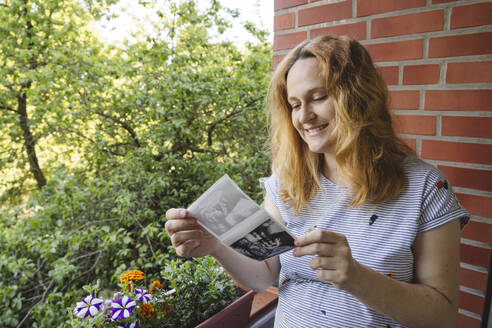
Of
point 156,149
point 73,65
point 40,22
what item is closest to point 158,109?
point 156,149

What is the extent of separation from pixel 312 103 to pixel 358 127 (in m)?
0.18

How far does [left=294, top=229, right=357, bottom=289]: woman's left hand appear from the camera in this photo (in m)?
0.89

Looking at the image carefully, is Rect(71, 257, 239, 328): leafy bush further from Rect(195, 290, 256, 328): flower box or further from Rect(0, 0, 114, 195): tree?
Rect(0, 0, 114, 195): tree

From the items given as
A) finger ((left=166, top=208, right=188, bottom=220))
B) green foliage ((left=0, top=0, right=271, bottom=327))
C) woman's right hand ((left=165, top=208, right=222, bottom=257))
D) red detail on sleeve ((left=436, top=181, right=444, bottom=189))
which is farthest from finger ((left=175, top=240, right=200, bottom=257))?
green foliage ((left=0, top=0, right=271, bottom=327))

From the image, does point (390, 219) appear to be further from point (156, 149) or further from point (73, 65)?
point (73, 65)

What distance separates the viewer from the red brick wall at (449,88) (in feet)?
4.36

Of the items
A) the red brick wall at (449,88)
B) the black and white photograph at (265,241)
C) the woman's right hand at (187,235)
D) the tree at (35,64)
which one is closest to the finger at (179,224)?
the woman's right hand at (187,235)

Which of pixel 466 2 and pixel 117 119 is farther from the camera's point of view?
pixel 117 119

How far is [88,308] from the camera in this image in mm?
1289

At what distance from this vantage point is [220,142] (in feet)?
13.5

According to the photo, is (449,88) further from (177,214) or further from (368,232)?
(177,214)

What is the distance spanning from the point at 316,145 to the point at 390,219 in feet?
1.18

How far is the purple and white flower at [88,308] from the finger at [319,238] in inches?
34.6

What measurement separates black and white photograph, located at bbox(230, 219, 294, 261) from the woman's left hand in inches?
2.1
